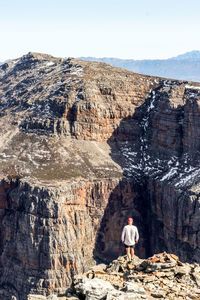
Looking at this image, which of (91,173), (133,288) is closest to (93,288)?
(133,288)

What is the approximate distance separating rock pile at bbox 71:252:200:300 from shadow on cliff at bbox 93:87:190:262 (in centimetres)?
6768

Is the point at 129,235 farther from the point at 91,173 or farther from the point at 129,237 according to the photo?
the point at 91,173

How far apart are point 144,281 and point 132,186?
77.6 meters

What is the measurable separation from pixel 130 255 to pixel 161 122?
261 feet

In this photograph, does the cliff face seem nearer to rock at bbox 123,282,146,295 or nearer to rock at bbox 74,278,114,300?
rock at bbox 74,278,114,300

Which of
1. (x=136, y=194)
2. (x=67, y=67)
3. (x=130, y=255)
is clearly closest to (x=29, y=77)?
(x=67, y=67)

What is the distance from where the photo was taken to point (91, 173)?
363ft

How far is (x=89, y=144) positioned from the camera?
394 feet

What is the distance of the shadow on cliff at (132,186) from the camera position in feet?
362

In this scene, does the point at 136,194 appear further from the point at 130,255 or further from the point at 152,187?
the point at 130,255

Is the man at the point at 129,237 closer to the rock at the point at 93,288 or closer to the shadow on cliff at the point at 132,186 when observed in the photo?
the rock at the point at 93,288

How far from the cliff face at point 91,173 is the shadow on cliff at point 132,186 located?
259mm

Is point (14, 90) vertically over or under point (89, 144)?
over

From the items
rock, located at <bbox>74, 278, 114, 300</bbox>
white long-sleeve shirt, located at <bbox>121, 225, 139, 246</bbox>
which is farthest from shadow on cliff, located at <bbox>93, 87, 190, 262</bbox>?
rock, located at <bbox>74, 278, 114, 300</bbox>
